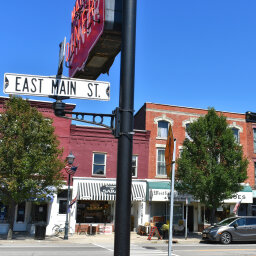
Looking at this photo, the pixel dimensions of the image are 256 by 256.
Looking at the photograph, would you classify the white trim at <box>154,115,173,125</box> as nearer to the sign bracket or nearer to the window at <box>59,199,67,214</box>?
the window at <box>59,199,67,214</box>

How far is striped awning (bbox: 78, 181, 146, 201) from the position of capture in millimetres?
25234

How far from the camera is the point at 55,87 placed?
4.71 meters

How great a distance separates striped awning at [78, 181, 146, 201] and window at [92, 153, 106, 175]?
3.00 ft

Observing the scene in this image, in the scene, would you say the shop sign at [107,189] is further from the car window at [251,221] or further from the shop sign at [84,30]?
the shop sign at [84,30]

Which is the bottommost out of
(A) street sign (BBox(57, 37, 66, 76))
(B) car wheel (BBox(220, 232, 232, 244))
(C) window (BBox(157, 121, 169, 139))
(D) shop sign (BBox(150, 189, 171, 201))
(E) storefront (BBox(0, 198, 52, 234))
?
(B) car wheel (BBox(220, 232, 232, 244))

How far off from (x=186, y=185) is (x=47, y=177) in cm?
945

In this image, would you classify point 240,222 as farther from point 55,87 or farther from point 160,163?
point 55,87

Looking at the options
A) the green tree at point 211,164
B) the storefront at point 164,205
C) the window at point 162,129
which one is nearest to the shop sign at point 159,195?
the storefront at point 164,205

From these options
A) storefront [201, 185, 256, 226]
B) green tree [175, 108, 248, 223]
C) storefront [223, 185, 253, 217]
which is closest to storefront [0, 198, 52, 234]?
green tree [175, 108, 248, 223]

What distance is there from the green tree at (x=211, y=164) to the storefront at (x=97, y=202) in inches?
141

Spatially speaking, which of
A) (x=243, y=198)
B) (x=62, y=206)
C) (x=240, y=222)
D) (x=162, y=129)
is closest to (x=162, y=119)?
(x=162, y=129)

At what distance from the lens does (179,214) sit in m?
27.8

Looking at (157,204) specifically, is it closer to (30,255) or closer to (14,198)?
(14,198)

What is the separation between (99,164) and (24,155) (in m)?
8.04
